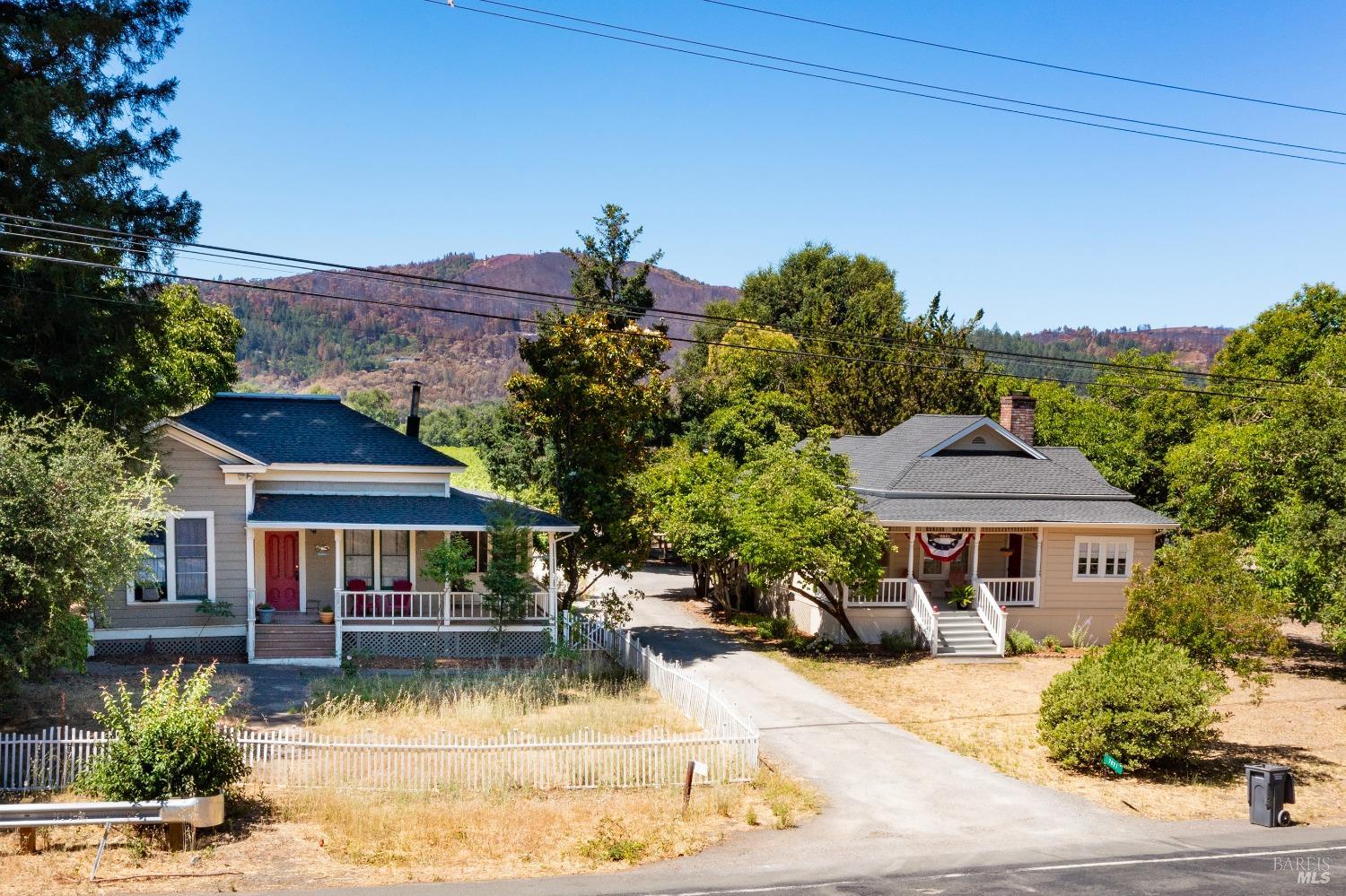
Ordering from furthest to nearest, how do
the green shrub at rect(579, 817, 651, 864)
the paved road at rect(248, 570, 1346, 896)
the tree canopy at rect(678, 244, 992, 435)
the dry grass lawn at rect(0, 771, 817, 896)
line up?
the tree canopy at rect(678, 244, 992, 435) → the green shrub at rect(579, 817, 651, 864) → the paved road at rect(248, 570, 1346, 896) → the dry grass lawn at rect(0, 771, 817, 896)

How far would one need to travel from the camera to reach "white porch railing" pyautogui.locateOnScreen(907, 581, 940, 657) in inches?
994

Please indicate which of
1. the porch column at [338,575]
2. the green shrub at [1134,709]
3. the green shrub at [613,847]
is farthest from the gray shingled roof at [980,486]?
the green shrub at [613,847]

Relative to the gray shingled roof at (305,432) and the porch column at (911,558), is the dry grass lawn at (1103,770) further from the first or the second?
the gray shingled roof at (305,432)

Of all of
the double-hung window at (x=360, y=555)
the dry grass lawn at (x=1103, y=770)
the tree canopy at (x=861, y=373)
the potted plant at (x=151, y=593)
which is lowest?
the dry grass lawn at (x=1103, y=770)

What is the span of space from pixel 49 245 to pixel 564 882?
16.7 metres

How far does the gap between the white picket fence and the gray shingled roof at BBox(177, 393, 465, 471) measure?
31.3 ft

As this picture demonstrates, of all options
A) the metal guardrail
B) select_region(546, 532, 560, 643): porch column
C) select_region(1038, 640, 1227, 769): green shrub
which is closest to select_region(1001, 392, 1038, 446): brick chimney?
select_region(1038, 640, 1227, 769): green shrub

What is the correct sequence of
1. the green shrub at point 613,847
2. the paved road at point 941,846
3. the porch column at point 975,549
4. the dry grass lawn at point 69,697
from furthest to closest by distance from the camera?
the porch column at point 975,549 → the dry grass lawn at point 69,697 → the green shrub at point 613,847 → the paved road at point 941,846

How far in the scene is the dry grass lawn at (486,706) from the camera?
16.7m

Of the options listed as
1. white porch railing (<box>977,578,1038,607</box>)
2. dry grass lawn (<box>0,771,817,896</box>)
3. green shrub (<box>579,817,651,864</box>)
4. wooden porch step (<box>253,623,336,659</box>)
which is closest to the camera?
dry grass lawn (<box>0,771,817,896</box>)

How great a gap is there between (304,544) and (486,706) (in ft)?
28.4

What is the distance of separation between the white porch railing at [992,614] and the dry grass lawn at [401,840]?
1290 cm

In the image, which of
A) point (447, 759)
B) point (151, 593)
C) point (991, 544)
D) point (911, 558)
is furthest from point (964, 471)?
point (151, 593)

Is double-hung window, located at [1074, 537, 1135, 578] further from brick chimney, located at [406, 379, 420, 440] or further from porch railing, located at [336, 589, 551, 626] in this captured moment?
brick chimney, located at [406, 379, 420, 440]
